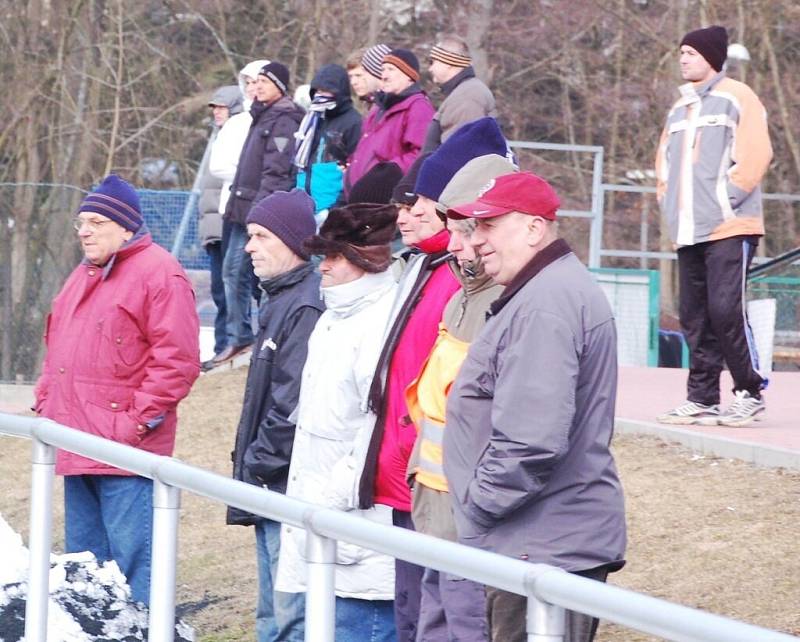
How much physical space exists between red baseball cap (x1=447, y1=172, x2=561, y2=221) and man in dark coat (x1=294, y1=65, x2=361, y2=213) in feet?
18.8

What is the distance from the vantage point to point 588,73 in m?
25.8

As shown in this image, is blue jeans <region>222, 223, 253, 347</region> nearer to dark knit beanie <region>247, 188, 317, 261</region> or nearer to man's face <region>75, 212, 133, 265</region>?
man's face <region>75, 212, 133, 265</region>

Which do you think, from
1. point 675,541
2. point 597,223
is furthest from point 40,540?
point 597,223

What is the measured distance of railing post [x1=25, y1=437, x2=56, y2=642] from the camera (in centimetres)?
439

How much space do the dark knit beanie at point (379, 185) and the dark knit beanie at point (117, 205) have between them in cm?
106

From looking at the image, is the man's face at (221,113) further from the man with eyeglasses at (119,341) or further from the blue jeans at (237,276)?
the man with eyeglasses at (119,341)

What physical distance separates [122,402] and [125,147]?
1738 cm

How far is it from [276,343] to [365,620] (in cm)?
113

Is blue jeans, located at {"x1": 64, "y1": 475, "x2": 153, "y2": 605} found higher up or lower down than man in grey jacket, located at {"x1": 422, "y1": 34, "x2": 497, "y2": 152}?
lower down

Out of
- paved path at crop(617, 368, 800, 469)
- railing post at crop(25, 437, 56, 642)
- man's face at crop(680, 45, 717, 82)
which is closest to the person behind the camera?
railing post at crop(25, 437, 56, 642)

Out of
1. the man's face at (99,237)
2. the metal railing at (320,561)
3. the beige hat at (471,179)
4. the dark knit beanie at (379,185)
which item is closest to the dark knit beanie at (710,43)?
the dark knit beanie at (379,185)

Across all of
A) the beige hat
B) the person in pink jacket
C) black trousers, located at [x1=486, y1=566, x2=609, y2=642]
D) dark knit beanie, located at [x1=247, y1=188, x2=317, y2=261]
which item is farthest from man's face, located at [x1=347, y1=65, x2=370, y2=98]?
black trousers, located at [x1=486, y1=566, x2=609, y2=642]

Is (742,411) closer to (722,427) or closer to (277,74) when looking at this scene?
(722,427)

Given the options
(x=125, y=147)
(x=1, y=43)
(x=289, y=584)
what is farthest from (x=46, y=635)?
(x=125, y=147)
